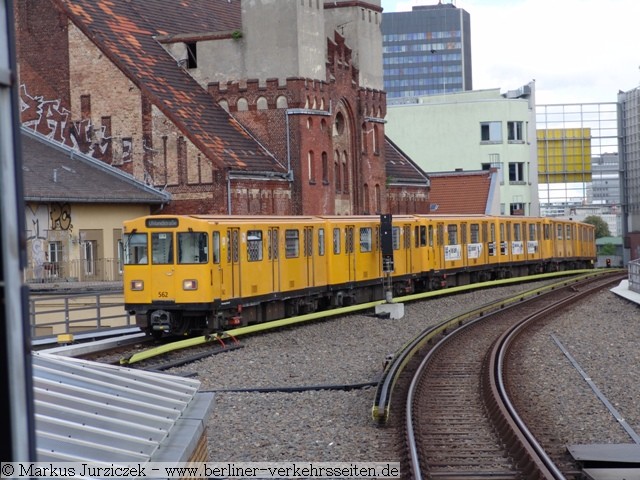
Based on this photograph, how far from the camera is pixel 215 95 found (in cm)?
4631

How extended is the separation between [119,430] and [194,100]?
3815 centimetres

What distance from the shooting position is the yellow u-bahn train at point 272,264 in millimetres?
23922

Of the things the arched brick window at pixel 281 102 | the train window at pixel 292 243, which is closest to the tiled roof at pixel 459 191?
the arched brick window at pixel 281 102

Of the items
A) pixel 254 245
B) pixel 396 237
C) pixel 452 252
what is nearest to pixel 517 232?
pixel 452 252

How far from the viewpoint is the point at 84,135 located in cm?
4316

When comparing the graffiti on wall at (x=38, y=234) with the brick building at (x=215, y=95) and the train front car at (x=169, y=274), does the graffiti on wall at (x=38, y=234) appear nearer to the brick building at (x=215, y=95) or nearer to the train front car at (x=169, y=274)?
the brick building at (x=215, y=95)

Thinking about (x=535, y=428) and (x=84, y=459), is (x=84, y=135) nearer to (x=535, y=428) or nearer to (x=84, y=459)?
(x=535, y=428)

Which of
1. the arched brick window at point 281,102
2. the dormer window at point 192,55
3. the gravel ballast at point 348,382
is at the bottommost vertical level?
the gravel ballast at point 348,382

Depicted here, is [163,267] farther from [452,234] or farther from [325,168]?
[325,168]

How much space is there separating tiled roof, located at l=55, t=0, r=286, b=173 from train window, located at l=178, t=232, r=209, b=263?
17.0 metres

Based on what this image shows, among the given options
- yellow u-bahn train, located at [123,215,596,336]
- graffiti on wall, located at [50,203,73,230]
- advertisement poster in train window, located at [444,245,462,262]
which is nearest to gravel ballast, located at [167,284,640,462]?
yellow u-bahn train, located at [123,215,596,336]

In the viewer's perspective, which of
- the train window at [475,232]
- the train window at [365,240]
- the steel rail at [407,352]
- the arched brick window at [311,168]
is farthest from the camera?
the arched brick window at [311,168]

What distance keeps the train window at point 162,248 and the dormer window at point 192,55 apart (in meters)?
23.9

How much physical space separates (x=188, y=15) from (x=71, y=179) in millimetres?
15716
